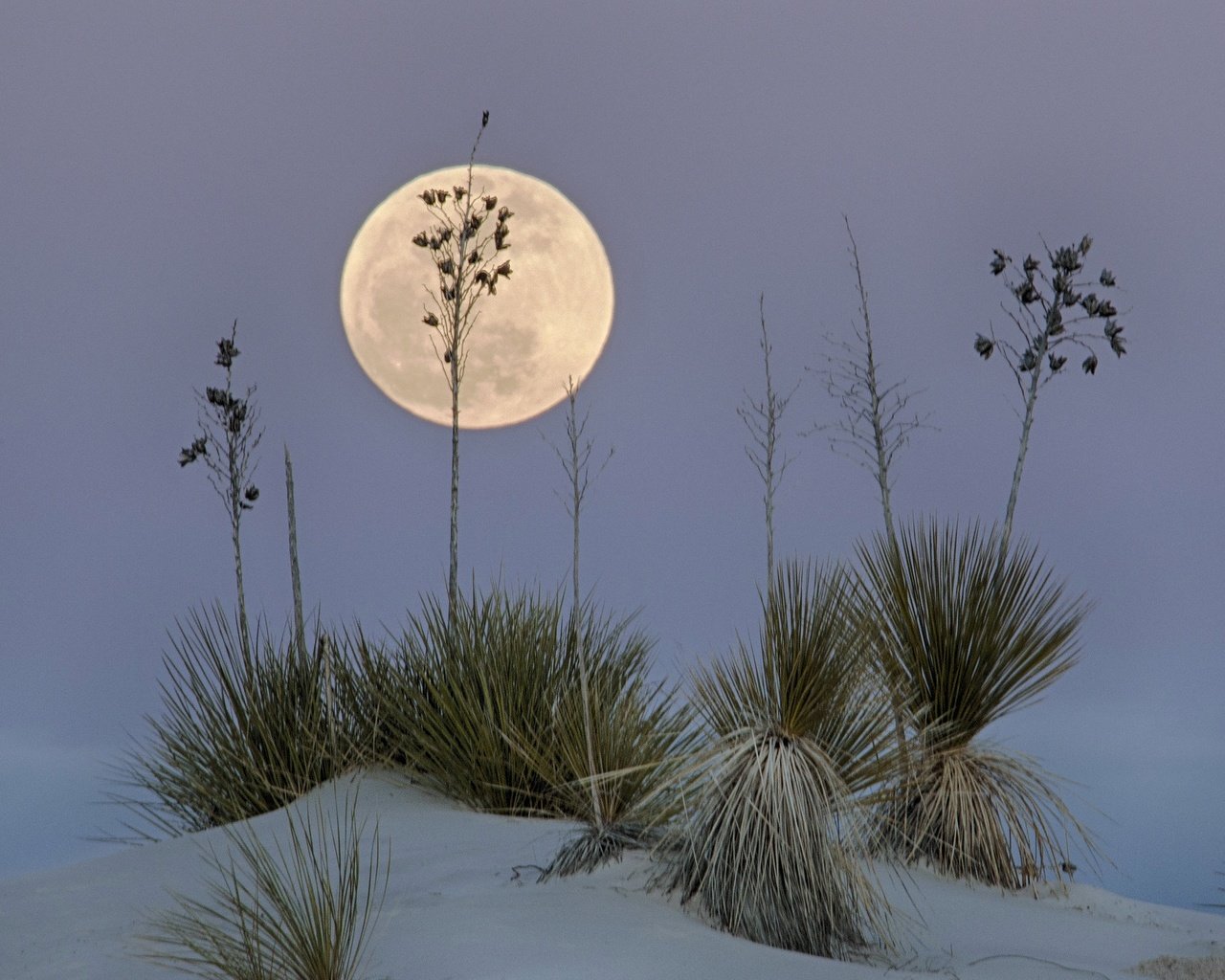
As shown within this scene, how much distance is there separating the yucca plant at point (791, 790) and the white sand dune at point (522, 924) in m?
0.21

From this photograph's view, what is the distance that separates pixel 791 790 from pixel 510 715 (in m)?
2.52

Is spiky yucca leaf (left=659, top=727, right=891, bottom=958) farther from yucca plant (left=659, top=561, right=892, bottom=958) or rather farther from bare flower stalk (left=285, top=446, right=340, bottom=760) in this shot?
bare flower stalk (left=285, top=446, right=340, bottom=760)

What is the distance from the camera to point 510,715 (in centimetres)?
730

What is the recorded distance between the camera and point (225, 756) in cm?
803

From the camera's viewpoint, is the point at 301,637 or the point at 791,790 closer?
the point at 791,790

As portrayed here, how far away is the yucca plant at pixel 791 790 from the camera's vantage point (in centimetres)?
509

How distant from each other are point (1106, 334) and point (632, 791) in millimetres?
5320

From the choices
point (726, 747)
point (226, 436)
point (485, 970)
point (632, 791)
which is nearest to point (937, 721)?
point (632, 791)

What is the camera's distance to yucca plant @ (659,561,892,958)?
5.09 meters

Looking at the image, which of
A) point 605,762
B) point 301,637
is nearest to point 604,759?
point 605,762

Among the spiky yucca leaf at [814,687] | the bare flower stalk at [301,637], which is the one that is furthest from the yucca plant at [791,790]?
the bare flower stalk at [301,637]

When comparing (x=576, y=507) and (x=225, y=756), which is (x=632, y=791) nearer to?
→ (x=576, y=507)

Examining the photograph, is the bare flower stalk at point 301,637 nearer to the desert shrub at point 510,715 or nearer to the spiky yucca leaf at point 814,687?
the desert shrub at point 510,715

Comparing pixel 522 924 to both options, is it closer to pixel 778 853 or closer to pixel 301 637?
pixel 778 853
